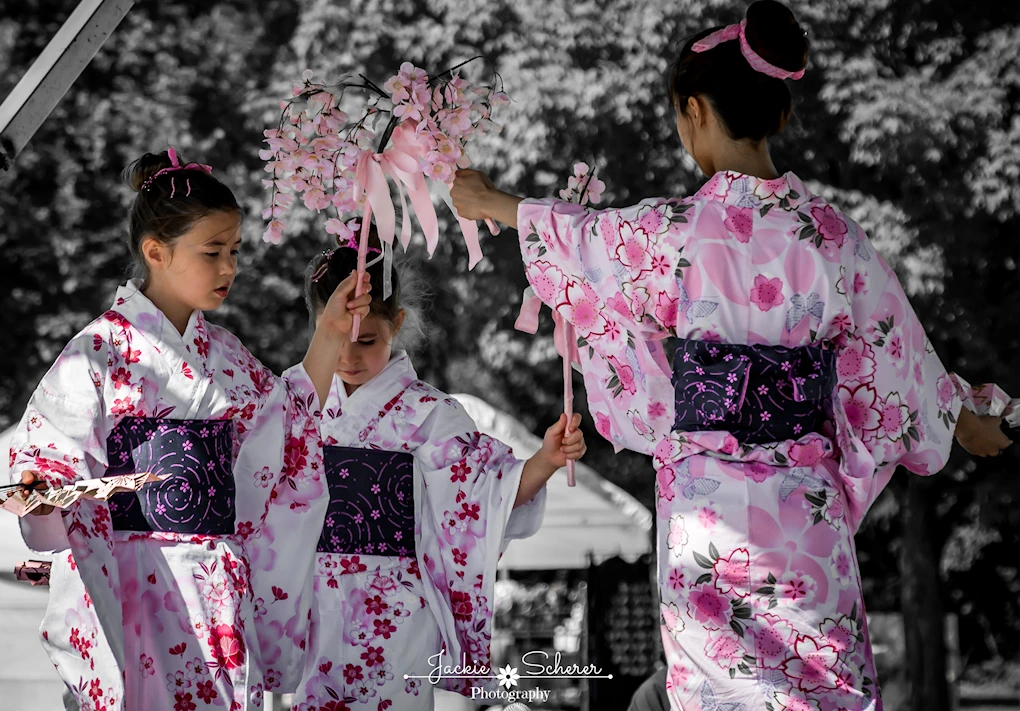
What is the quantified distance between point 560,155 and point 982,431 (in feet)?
14.8

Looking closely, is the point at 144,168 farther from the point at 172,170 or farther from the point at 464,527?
the point at 464,527

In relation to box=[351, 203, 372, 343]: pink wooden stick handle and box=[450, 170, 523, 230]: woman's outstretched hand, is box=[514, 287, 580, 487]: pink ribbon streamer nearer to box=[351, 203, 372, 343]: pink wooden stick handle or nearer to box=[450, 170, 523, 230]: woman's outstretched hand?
box=[450, 170, 523, 230]: woman's outstretched hand

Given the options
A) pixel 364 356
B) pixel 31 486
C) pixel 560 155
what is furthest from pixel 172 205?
pixel 560 155

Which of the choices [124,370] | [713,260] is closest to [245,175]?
[124,370]

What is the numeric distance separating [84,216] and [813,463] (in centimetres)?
778

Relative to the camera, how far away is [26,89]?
119 inches

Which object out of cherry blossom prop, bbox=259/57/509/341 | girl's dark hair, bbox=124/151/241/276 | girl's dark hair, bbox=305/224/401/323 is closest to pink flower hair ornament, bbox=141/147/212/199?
girl's dark hair, bbox=124/151/241/276

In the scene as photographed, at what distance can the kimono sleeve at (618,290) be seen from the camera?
2.66 meters

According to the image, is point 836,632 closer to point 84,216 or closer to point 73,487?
point 73,487

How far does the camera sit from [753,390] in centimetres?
253

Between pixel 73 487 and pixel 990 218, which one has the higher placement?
pixel 990 218

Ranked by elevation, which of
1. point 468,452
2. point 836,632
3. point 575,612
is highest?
point 468,452

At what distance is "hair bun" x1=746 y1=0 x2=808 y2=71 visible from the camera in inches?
104

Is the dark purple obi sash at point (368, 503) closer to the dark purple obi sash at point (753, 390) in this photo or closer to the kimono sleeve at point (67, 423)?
the kimono sleeve at point (67, 423)
